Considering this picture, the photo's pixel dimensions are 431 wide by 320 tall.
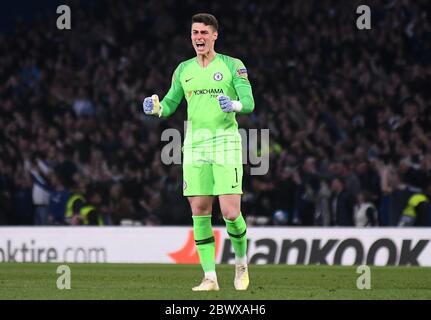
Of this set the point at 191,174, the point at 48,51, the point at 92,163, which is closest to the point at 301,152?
the point at 92,163

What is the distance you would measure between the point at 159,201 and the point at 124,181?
43.3 inches

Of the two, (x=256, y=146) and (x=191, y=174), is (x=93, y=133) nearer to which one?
(x=256, y=146)

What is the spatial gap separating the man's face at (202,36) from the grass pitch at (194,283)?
2321 millimetres

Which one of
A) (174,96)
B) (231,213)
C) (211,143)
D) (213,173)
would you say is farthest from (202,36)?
(231,213)

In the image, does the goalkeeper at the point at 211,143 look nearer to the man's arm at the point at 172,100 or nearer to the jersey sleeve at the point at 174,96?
the man's arm at the point at 172,100

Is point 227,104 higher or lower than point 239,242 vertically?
higher

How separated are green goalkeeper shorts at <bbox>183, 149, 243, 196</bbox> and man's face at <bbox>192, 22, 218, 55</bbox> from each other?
3.22 ft

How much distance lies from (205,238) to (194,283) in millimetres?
1389

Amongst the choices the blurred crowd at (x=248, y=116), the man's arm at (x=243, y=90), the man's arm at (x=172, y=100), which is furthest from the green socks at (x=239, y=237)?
the blurred crowd at (x=248, y=116)

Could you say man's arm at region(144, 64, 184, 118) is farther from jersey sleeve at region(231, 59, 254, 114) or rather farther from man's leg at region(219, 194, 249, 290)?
man's leg at region(219, 194, 249, 290)

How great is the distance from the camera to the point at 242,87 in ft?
34.7

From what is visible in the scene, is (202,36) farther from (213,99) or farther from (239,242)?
(239,242)

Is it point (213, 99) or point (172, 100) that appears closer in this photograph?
point (213, 99)
